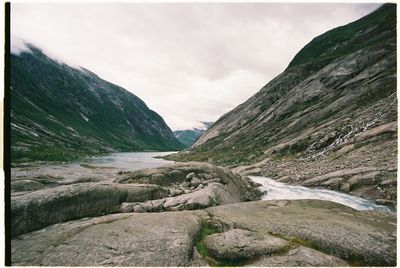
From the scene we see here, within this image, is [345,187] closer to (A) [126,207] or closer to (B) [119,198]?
(A) [126,207]

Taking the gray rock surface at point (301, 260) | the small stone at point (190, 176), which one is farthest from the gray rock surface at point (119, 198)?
the gray rock surface at point (301, 260)

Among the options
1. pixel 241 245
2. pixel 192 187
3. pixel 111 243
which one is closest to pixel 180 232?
pixel 241 245

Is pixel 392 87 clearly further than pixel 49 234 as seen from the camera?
Yes

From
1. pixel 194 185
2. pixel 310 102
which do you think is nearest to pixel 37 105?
pixel 310 102

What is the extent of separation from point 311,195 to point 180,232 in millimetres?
19478

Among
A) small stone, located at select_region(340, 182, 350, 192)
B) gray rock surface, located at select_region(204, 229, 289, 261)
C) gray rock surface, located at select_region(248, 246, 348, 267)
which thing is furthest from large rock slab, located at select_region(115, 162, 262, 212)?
small stone, located at select_region(340, 182, 350, 192)

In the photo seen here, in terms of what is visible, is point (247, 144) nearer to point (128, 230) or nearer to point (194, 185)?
point (194, 185)

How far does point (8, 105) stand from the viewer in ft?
42.2

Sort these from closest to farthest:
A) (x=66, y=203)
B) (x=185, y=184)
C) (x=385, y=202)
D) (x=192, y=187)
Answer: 1. (x=66, y=203)
2. (x=385, y=202)
3. (x=192, y=187)
4. (x=185, y=184)

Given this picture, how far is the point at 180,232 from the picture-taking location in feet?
40.9

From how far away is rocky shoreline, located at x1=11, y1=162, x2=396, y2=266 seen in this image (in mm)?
10977

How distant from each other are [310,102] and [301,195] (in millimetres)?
54154

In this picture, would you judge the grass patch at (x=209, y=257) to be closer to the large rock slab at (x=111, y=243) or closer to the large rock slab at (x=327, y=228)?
the large rock slab at (x=111, y=243)

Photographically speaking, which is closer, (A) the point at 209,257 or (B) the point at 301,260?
(B) the point at 301,260
